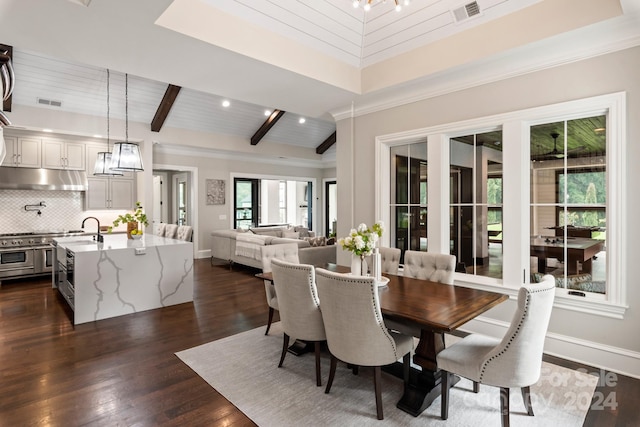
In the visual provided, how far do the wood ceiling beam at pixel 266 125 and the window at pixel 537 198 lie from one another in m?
4.49

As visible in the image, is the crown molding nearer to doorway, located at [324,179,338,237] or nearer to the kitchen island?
the kitchen island

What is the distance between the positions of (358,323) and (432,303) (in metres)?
0.63

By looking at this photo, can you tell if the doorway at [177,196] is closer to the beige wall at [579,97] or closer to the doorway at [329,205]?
the doorway at [329,205]

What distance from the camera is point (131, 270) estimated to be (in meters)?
4.44

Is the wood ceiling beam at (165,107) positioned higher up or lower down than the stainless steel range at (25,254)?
higher up

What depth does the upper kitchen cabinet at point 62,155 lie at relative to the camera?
256 inches

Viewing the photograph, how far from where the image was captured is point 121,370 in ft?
9.68

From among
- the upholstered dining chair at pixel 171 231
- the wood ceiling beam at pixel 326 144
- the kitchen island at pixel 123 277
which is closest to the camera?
the kitchen island at pixel 123 277

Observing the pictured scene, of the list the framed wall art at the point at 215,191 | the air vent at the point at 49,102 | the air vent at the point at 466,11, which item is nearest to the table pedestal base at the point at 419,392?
the air vent at the point at 466,11

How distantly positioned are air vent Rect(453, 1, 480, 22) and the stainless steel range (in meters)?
7.00

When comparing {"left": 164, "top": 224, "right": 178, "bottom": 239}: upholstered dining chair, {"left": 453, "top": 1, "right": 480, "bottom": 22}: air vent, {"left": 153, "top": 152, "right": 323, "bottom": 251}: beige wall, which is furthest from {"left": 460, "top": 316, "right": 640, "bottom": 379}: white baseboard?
{"left": 153, "top": 152, "right": 323, "bottom": 251}: beige wall

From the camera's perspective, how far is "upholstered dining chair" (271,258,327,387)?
262 cm

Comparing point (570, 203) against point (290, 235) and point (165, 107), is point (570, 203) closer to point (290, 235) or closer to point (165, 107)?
point (290, 235)

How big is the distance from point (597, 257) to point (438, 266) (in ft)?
4.54
